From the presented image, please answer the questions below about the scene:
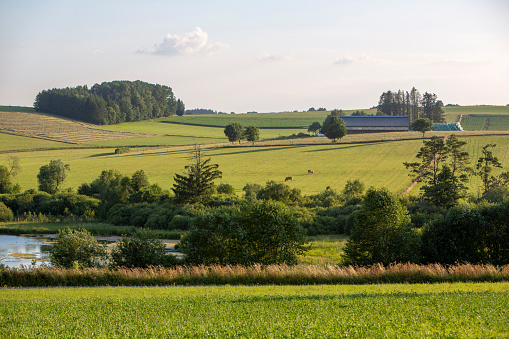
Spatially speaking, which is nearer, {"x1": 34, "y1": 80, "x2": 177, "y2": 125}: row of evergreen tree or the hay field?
the hay field

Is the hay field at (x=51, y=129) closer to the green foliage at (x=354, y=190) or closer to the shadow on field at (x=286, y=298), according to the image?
the green foliage at (x=354, y=190)

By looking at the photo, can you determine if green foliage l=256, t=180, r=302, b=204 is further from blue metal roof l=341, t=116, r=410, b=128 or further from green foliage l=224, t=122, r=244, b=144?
blue metal roof l=341, t=116, r=410, b=128

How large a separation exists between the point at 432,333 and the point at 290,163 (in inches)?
3089

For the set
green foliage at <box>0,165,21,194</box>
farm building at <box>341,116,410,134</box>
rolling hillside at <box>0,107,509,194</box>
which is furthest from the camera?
farm building at <box>341,116,410,134</box>

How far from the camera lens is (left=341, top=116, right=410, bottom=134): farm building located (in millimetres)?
140250

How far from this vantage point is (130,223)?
195 feet

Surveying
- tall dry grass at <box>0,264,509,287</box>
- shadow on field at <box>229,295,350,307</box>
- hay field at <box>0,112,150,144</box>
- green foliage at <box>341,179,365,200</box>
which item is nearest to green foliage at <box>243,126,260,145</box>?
hay field at <box>0,112,150,144</box>

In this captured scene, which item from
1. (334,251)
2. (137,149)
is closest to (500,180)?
(334,251)

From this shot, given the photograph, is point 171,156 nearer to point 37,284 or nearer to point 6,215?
point 6,215

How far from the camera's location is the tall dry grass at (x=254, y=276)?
2234 cm

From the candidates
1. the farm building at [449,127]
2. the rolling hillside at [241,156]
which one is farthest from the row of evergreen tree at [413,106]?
the rolling hillside at [241,156]

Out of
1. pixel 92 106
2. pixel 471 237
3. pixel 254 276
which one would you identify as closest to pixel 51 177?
pixel 254 276

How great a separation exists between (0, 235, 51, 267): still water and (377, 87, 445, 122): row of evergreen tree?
490ft

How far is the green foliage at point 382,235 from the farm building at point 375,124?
11344 centimetres
